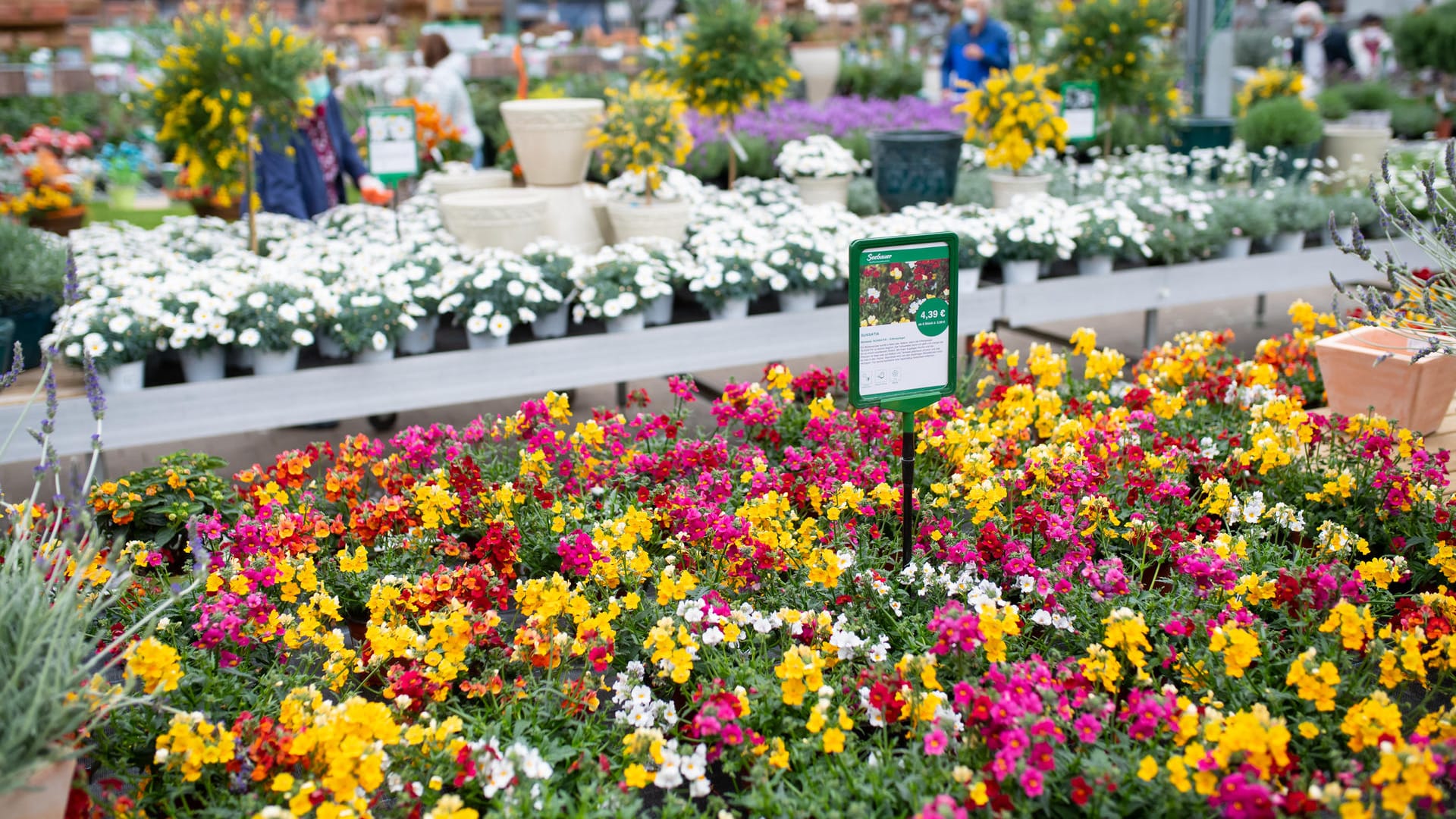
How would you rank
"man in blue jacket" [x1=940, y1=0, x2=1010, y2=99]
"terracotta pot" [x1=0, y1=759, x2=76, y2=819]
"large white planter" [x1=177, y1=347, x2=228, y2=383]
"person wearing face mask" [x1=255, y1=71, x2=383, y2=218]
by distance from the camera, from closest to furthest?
"terracotta pot" [x1=0, y1=759, x2=76, y2=819] < "large white planter" [x1=177, y1=347, x2=228, y2=383] < "person wearing face mask" [x1=255, y1=71, x2=383, y2=218] < "man in blue jacket" [x1=940, y1=0, x2=1010, y2=99]

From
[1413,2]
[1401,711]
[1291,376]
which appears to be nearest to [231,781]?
[1401,711]

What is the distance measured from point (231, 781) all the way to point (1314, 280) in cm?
515

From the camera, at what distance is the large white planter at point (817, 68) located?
379 inches

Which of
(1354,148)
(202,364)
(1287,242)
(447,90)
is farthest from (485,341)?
(1354,148)

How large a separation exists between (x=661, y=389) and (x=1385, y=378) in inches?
128

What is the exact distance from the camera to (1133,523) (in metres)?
2.34

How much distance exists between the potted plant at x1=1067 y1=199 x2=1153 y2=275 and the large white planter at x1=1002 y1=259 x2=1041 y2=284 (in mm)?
212

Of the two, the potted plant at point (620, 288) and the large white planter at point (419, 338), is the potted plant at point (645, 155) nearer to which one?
the potted plant at point (620, 288)

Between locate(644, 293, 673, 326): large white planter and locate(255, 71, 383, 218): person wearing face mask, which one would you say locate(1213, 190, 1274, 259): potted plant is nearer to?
locate(644, 293, 673, 326): large white planter

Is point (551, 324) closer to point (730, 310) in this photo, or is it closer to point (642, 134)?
point (730, 310)

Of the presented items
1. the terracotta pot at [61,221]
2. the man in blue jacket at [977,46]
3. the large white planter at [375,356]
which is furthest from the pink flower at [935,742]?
the man in blue jacket at [977,46]

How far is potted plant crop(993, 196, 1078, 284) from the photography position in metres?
4.58

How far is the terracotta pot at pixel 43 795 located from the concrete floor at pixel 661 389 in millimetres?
2060

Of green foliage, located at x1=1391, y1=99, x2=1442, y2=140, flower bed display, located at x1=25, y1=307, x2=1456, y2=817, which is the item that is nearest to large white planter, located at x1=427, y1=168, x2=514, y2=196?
flower bed display, located at x1=25, y1=307, x2=1456, y2=817
